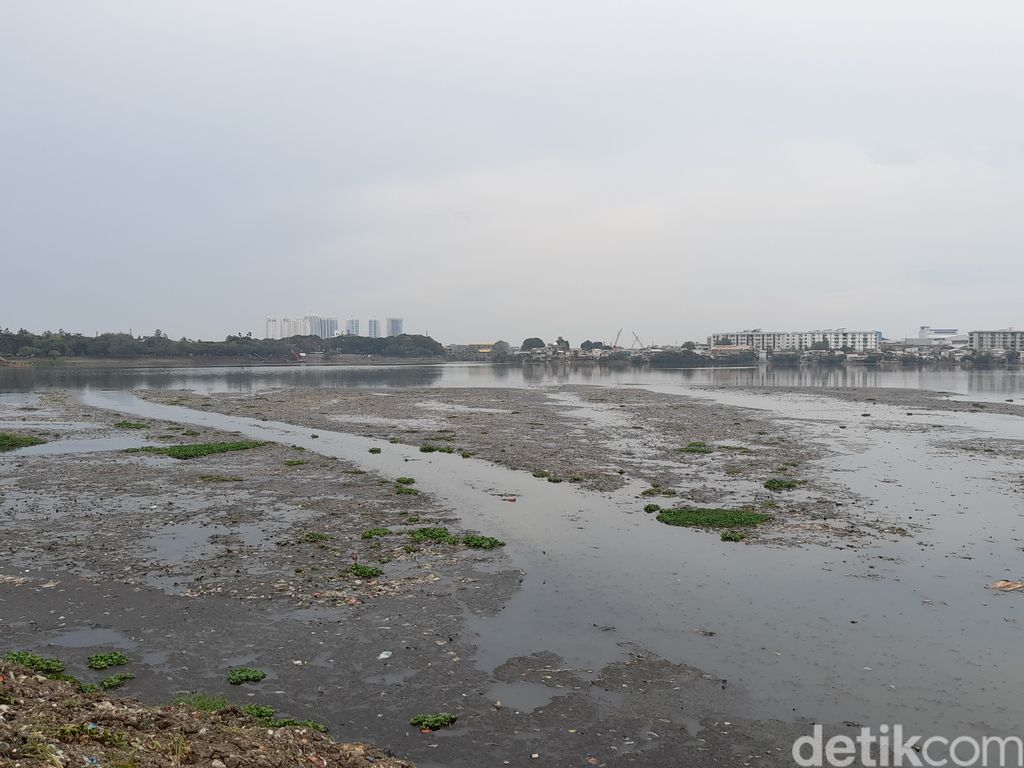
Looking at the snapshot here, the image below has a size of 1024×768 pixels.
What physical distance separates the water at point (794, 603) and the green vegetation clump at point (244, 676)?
3.39 metres

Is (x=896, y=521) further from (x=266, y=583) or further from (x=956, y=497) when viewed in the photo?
(x=266, y=583)

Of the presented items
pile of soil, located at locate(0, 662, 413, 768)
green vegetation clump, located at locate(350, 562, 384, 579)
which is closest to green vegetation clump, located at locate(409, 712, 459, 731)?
pile of soil, located at locate(0, 662, 413, 768)

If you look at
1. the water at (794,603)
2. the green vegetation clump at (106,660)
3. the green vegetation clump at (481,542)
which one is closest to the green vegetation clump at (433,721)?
the water at (794,603)

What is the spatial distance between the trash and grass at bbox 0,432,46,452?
4051 centimetres

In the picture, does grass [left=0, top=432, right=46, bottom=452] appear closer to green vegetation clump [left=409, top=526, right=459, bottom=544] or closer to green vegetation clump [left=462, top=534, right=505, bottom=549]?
green vegetation clump [left=409, top=526, right=459, bottom=544]

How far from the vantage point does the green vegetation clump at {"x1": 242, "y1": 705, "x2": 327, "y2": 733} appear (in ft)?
29.2

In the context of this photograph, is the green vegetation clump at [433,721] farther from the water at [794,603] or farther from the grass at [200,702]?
the grass at [200,702]

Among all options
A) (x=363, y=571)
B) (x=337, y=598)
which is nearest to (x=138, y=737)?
(x=337, y=598)

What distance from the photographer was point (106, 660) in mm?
10805

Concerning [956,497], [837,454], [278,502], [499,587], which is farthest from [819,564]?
[837,454]

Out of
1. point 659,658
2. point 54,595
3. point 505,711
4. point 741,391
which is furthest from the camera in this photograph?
point 741,391

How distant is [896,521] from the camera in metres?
20.7

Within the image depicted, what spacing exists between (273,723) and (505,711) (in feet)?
10.2

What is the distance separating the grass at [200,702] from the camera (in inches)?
363
